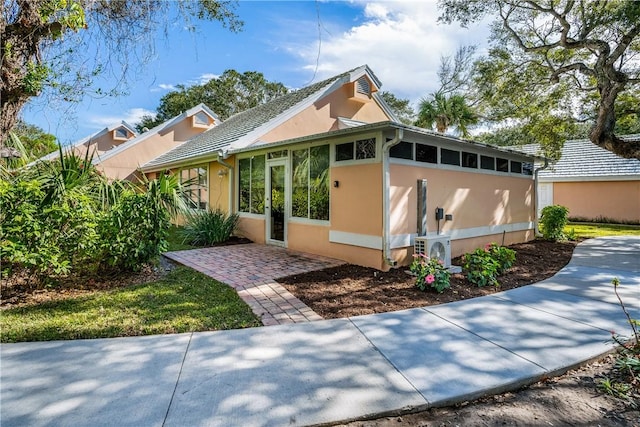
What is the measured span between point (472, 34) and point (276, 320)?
12.8 metres

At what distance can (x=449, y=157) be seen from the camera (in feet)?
26.8

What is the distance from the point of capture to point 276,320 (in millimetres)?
4344

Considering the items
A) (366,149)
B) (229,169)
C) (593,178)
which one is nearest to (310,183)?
(366,149)

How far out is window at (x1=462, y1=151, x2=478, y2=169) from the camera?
8.64 m

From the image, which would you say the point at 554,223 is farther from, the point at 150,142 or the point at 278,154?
the point at 150,142

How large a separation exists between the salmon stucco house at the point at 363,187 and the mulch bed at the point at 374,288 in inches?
23.1

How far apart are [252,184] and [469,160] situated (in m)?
6.29

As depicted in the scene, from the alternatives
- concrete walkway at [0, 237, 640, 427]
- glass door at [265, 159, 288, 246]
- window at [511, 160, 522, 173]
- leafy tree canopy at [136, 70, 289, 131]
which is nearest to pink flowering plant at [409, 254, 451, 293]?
concrete walkway at [0, 237, 640, 427]

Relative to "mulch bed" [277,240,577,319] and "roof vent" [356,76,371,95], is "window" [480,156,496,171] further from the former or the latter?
"roof vent" [356,76,371,95]

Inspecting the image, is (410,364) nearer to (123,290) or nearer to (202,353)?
(202,353)

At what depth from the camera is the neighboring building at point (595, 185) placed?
56.8 ft

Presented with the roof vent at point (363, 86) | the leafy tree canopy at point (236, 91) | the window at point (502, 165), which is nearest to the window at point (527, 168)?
the window at point (502, 165)

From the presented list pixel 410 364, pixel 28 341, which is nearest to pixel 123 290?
pixel 28 341

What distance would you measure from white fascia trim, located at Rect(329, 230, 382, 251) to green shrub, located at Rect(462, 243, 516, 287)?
1743mm
